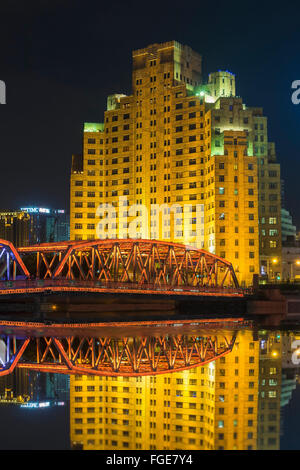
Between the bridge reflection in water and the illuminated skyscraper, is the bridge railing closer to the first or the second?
the bridge reflection in water

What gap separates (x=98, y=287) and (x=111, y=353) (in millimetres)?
40205

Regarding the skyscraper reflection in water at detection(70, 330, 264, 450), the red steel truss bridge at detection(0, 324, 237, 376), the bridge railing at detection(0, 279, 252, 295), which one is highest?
the bridge railing at detection(0, 279, 252, 295)

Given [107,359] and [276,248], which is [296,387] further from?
[276,248]

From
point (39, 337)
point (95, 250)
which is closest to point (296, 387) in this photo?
point (39, 337)

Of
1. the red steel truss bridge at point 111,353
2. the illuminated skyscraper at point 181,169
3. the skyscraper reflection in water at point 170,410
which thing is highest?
the illuminated skyscraper at point 181,169

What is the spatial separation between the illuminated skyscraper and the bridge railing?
2696 cm

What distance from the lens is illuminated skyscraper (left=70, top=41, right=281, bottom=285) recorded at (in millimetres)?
106250

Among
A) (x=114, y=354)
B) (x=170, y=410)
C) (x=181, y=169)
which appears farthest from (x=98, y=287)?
(x=181, y=169)

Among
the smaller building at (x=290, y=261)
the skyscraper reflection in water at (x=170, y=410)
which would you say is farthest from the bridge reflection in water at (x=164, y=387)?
the smaller building at (x=290, y=261)

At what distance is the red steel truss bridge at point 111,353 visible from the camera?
2305cm

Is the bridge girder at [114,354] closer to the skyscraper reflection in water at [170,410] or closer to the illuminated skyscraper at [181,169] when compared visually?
the skyscraper reflection in water at [170,410]

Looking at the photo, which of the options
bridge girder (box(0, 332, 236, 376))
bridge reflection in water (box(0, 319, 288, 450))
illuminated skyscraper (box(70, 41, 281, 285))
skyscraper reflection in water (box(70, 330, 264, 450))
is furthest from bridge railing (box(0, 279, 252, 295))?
skyscraper reflection in water (box(70, 330, 264, 450))

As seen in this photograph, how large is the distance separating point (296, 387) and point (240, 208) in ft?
287

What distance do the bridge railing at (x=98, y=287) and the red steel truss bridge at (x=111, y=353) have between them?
24.6 meters
